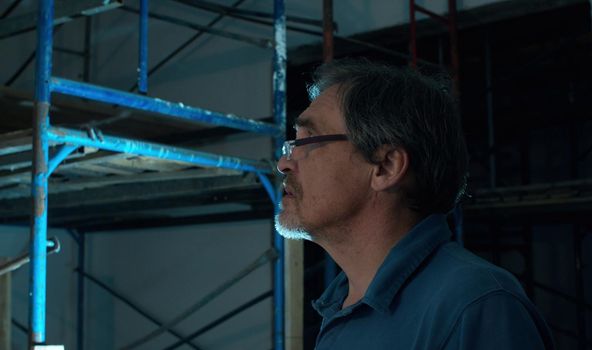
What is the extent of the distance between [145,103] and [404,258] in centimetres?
264

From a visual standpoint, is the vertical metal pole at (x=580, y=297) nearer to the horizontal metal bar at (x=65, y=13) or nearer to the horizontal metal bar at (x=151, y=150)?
the horizontal metal bar at (x=151, y=150)

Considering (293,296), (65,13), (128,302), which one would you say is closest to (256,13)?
(293,296)

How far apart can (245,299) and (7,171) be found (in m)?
2.85

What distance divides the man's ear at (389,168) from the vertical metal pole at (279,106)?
300 cm

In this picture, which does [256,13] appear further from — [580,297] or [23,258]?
[580,297]

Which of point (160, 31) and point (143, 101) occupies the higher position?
point (160, 31)

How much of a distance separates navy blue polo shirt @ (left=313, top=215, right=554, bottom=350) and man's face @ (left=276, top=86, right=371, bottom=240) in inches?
7.9

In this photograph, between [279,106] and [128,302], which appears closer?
[279,106]

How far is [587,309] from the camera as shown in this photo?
875 cm

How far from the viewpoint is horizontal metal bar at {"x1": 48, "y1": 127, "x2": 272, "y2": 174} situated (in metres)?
3.84

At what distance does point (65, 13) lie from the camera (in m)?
4.04

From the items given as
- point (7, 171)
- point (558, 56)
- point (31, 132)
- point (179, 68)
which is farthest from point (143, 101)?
point (558, 56)

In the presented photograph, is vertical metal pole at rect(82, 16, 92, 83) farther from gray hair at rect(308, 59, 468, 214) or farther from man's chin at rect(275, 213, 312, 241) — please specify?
gray hair at rect(308, 59, 468, 214)

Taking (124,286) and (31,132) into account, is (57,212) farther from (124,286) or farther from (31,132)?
(31,132)
